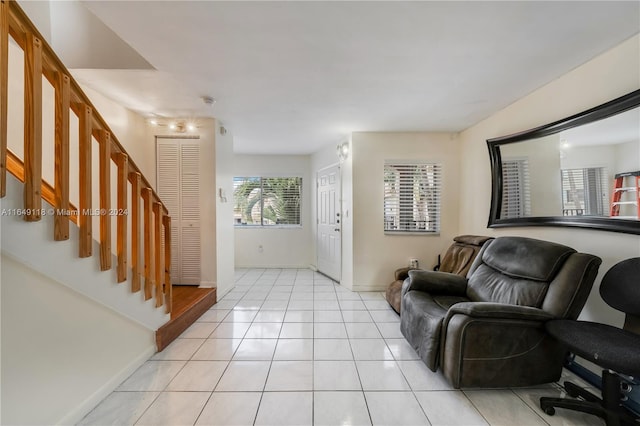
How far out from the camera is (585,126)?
1835mm

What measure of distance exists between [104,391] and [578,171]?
150 inches

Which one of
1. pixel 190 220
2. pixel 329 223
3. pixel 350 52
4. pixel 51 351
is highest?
pixel 350 52

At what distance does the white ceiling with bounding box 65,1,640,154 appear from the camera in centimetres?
139

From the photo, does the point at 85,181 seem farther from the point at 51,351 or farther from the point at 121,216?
the point at 51,351

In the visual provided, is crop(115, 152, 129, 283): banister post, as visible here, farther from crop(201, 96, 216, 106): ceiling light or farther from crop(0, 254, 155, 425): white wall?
crop(201, 96, 216, 106): ceiling light

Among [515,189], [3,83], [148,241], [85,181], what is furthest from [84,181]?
[515,189]

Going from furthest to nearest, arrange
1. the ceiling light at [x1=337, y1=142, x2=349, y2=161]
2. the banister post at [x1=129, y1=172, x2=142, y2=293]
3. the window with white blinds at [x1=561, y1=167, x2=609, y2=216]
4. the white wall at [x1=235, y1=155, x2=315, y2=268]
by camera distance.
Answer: the white wall at [x1=235, y1=155, x2=315, y2=268] → the ceiling light at [x1=337, y1=142, x2=349, y2=161] → the banister post at [x1=129, y1=172, x2=142, y2=293] → the window with white blinds at [x1=561, y1=167, x2=609, y2=216]

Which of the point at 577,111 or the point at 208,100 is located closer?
the point at 577,111

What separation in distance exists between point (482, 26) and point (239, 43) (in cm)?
157

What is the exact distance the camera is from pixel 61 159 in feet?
4.39

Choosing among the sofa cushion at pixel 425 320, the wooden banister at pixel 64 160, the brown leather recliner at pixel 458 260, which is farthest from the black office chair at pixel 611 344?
the wooden banister at pixel 64 160

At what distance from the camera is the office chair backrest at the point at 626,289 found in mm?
1418

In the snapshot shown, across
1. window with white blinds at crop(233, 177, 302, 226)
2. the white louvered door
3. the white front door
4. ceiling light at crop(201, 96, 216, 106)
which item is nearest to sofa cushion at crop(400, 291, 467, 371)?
the white front door

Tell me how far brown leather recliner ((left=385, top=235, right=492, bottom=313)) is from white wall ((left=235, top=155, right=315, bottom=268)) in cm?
244
